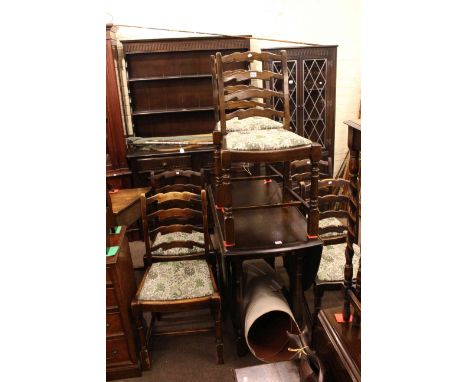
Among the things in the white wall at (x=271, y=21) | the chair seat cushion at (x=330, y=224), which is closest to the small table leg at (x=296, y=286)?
the chair seat cushion at (x=330, y=224)

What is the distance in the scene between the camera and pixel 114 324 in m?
1.82

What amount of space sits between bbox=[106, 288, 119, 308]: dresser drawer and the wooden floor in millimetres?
489

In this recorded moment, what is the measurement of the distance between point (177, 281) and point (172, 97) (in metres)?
2.44

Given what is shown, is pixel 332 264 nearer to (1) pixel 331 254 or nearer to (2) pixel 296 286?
(1) pixel 331 254

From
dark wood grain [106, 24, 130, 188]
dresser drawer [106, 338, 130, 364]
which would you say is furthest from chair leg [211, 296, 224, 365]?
dark wood grain [106, 24, 130, 188]

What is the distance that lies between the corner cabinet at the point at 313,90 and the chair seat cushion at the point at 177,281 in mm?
2010

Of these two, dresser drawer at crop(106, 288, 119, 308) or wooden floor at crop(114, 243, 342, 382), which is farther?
wooden floor at crop(114, 243, 342, 382)

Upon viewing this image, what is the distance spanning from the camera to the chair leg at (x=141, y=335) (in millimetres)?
1858

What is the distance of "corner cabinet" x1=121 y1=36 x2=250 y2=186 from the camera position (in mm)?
3502

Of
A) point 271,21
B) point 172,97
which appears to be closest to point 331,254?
point 172,97

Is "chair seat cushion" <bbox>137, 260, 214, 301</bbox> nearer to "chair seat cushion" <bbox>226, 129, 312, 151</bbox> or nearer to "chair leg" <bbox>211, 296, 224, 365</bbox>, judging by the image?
"chair leg" <bbox>211, 296, 224, 365</bbox>

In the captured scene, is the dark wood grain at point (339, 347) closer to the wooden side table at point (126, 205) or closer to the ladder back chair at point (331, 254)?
the ladder back chair at point (331, 254)

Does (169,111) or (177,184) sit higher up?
(169,111)
